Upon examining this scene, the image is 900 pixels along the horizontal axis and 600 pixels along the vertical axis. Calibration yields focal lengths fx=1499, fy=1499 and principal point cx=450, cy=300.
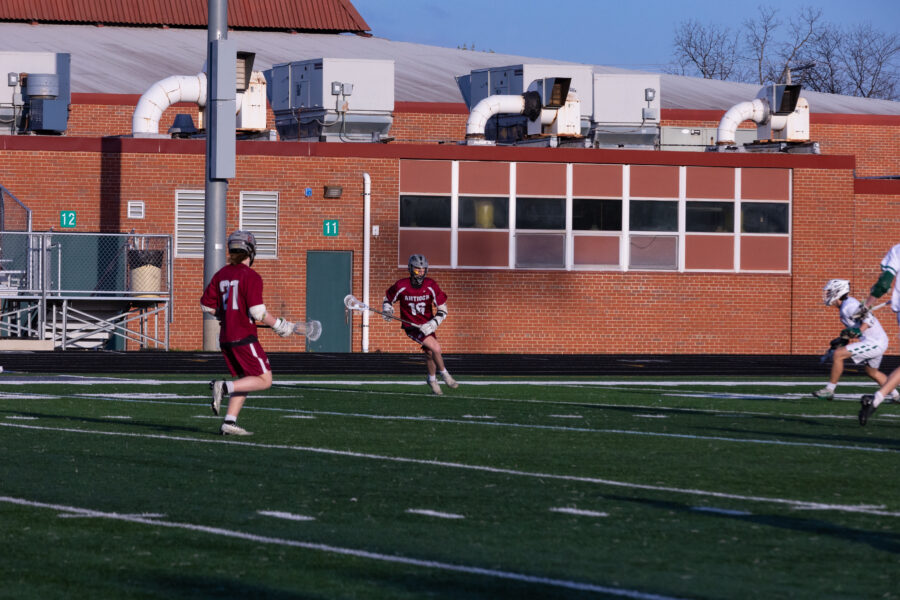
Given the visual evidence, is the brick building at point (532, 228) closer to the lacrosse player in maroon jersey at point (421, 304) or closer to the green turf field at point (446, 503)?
the lacrosse player in maroon jersey at point (421, 304)

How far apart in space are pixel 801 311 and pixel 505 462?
2722cm

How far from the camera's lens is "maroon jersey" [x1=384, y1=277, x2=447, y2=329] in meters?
18.8

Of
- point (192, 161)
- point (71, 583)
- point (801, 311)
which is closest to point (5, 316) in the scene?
point (192, 161)

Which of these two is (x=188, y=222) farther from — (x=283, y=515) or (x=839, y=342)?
(x=283, y=515)

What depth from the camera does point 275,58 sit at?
49156 millimetres

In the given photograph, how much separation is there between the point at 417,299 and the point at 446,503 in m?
9.83

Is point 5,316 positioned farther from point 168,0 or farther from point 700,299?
point 168,0

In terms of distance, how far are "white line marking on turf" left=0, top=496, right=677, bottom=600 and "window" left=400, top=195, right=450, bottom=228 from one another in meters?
26.7

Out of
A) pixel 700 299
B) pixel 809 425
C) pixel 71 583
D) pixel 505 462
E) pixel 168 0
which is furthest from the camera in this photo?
pixel 168 0

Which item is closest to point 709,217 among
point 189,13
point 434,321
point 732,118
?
point 732,118

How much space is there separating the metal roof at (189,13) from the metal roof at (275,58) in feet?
1.07

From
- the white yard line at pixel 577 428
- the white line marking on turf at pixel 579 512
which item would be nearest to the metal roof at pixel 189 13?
the white yard line at pixel 577 428

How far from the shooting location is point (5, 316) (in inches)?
1232

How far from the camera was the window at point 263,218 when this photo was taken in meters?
34.7
